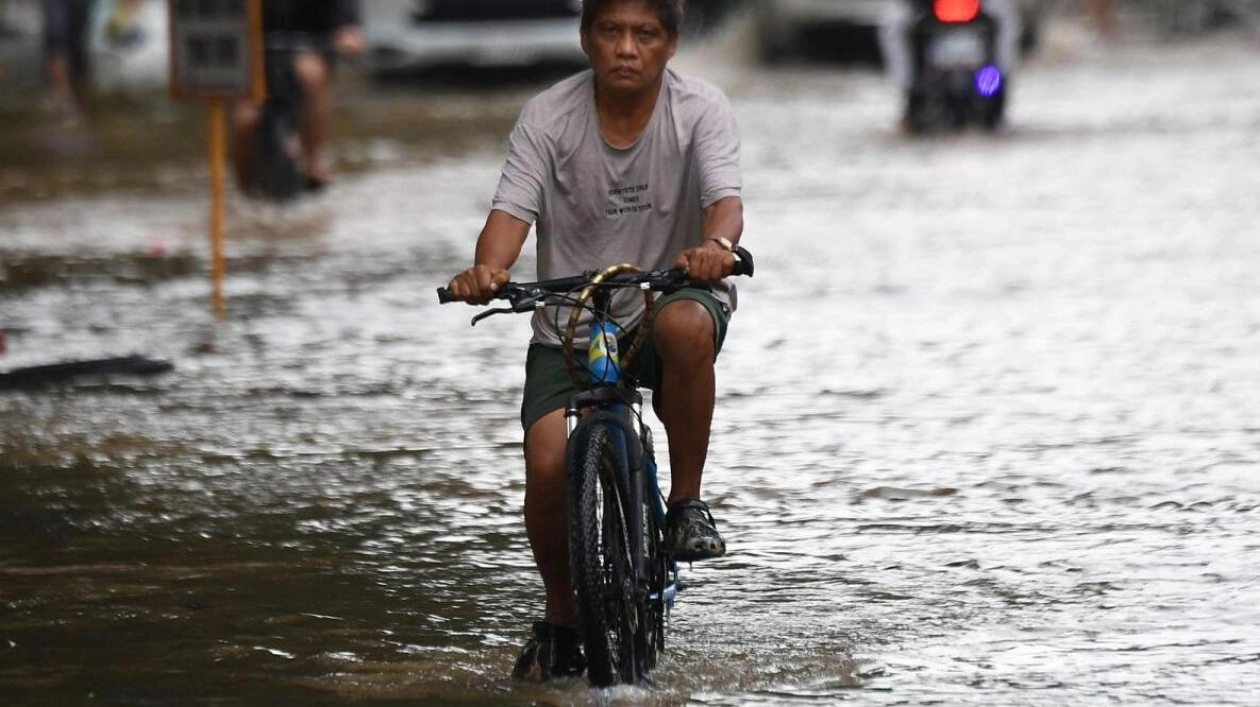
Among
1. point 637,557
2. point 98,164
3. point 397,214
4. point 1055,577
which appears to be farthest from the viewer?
point 98,164

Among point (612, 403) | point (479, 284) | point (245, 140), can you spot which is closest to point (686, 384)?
point (612, 403)

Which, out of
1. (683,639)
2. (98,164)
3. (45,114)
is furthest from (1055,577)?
(45,114)

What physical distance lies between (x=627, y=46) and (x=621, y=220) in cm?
38

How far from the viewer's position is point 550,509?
5520 millimetres

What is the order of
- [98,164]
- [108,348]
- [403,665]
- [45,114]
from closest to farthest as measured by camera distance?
1. [403,665]
2. [108,348]
3. [98,164]
4. [45,114]

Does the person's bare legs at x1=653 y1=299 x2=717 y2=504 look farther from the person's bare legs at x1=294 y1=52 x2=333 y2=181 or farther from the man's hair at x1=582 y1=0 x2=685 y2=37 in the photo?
the person's bare legs at x1=294 y1=52 x2=333 y2=181

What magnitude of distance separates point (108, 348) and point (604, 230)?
5273mm

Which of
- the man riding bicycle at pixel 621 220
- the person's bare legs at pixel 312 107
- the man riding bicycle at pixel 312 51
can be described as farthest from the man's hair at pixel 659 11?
the person's bare legs at pixel 312 107

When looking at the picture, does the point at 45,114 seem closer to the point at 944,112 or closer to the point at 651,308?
the point at 944,112

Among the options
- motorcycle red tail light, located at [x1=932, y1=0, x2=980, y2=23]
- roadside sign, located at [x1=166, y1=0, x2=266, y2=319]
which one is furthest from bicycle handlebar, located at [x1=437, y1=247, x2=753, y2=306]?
motorcycle red tail light, located at [x1=932, y1=0, x2=980, y2=23]

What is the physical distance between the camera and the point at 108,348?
10500 mm

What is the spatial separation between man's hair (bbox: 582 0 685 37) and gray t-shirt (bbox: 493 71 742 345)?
0.49 feet

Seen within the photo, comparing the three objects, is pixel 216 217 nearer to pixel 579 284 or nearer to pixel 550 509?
pixel 550 509

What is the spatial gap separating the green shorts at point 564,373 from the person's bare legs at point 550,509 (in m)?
0.04
